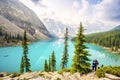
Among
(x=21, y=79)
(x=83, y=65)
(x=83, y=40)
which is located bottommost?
(x=21, y=79)

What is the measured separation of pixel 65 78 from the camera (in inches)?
1165

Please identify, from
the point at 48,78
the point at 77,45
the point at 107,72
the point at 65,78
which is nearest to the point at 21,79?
the point at 48,78

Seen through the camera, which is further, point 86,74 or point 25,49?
point 25,49

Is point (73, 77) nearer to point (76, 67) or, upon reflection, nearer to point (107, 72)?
point (76, 67)

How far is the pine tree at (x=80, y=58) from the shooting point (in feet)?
107

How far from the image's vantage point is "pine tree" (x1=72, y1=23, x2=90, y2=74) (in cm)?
3262

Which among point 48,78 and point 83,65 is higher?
point 83,65

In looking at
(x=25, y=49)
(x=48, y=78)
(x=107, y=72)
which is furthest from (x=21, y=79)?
(x=25, y=49)

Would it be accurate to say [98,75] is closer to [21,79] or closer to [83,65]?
[83,65]

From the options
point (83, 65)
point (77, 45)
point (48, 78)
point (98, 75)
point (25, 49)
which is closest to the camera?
point (98, 75)

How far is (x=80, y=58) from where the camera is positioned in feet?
111

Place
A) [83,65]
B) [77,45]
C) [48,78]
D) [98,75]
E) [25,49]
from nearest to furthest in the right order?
[98,75]
[48,78]
[83,65]
[77,45]
[25,49]

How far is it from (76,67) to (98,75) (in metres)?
5.72

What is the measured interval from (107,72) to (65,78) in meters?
7.65
